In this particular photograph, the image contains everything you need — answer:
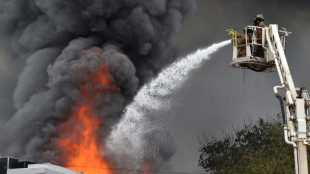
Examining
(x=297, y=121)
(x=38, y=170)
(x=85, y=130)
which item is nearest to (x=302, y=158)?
(x=297, y=121)

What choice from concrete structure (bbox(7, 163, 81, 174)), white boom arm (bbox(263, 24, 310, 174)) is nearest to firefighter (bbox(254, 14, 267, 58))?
white boom arm (bbox(263, 24, 310, 174))

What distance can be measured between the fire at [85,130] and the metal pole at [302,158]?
3418cm

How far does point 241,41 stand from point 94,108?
3026cm

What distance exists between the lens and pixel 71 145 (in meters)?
49.7

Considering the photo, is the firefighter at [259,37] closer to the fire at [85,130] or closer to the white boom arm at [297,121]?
the white boom arm at [297,121]

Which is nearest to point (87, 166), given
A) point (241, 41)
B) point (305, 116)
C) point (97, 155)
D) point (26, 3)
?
point (97, 155)

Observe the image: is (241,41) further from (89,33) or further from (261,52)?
(89,33)

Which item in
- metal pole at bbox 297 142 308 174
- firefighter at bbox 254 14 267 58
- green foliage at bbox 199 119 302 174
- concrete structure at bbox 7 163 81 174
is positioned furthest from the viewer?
green foliage at bbox 199 119 302 174

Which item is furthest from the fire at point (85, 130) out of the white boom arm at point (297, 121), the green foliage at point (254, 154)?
the white boom arm at point (297, 121)

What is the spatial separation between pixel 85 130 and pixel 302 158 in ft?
117

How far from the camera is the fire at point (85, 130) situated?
4944 centimetres

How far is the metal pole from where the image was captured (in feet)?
53.3

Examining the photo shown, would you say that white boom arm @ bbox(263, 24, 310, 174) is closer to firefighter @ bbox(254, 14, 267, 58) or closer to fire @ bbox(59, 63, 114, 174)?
firefighter @ bbox(254, 14, 267, 58)

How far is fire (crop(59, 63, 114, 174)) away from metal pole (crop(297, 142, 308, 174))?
3418 cm
